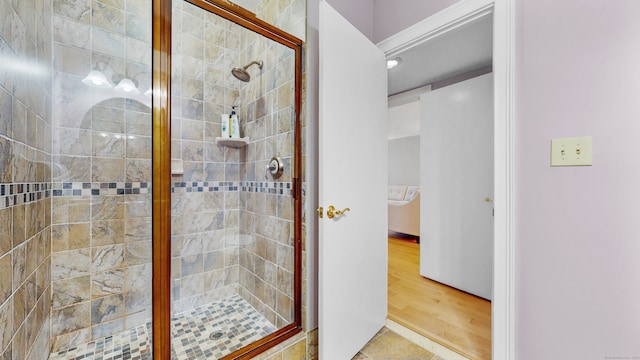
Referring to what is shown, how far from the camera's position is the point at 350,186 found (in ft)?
4.47

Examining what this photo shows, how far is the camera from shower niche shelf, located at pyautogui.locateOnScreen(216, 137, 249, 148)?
1.98 m

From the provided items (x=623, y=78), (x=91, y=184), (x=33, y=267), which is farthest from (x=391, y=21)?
(x=33, y=267)

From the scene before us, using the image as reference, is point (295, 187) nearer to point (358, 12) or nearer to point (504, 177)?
point (504, 177)

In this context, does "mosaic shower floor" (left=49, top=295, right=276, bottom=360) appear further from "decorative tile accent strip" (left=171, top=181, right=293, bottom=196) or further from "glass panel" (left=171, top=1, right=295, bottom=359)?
"decorative tile accent strip" (left=171, top=181, right=293, bottom=196)

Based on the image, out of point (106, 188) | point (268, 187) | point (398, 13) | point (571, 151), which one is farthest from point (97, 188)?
point (571, 151)

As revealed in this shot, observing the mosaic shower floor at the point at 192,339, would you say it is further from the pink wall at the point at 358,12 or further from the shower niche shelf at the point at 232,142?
the pink wall at the point at 358,12

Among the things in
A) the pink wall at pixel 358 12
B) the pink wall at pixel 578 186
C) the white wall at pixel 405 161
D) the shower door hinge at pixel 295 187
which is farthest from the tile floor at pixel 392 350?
the white wall at pixel 405 161

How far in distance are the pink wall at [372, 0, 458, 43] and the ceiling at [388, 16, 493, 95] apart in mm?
220

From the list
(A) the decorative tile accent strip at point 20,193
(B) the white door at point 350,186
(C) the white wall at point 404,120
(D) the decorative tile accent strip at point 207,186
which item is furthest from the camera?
(C) the white wall at point 404,120

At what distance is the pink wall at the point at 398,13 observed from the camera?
4.73 ft

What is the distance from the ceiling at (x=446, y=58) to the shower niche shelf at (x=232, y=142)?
4.61 ft

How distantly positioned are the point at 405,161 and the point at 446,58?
3515mm

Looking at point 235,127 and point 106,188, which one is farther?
point 235,127

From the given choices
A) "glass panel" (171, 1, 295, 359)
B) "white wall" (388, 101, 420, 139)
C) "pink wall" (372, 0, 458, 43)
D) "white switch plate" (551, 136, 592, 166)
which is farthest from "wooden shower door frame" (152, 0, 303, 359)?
"white wall" (388, 101, 420, 139)
